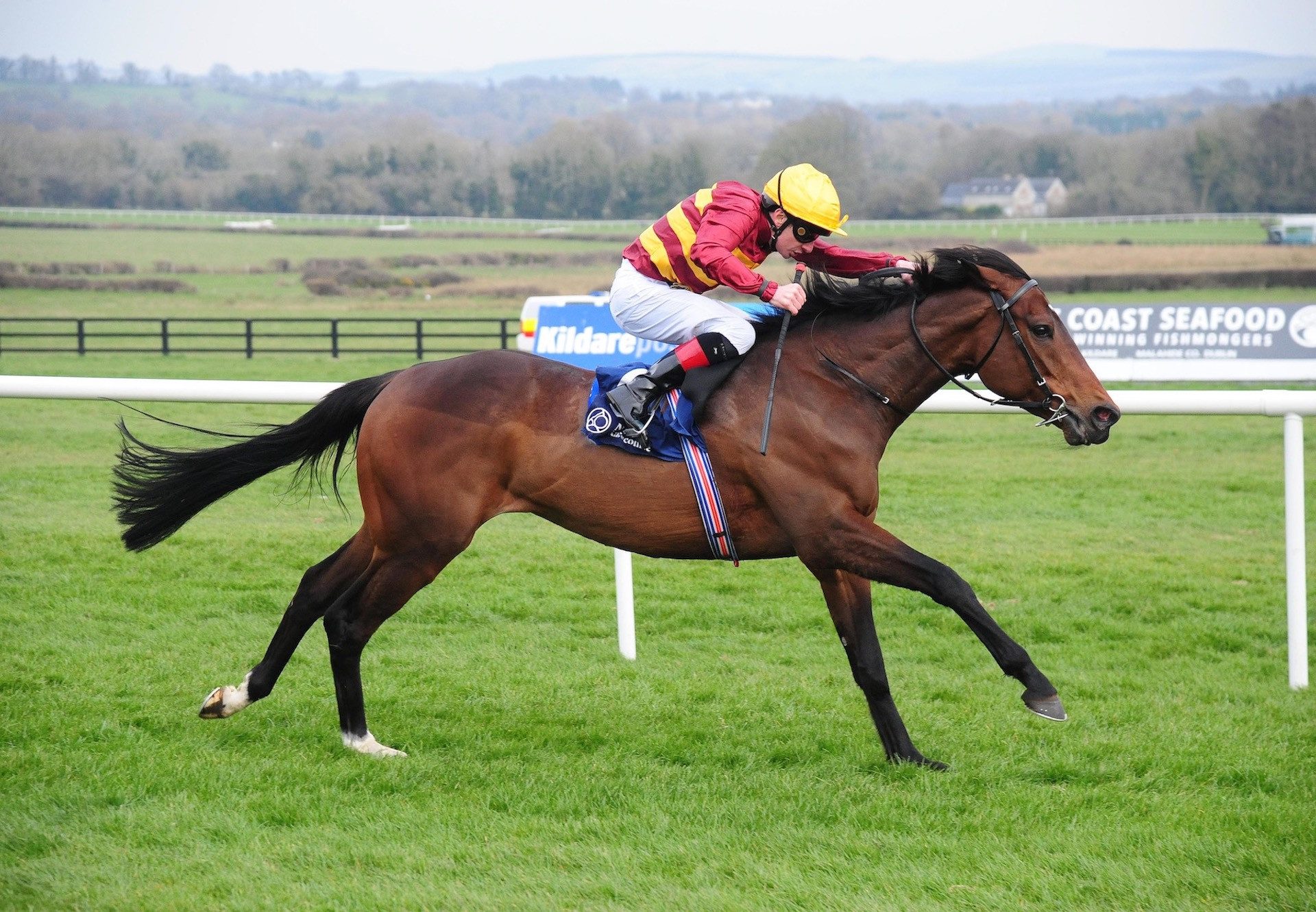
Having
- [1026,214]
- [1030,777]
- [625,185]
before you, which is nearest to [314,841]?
[1030,777]

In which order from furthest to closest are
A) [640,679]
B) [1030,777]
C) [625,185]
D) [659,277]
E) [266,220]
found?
[625,185], [266,220], [640,679], [659,277], [1030,777]

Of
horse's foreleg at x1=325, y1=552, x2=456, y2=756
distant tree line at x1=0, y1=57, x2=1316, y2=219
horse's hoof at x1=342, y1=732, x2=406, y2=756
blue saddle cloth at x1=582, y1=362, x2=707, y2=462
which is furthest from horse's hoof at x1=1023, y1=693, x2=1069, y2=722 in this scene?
distant tree line at x1=0, y1=57, x2=1316, y2=219

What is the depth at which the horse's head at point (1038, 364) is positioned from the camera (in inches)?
164

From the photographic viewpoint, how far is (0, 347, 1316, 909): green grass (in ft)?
11.1

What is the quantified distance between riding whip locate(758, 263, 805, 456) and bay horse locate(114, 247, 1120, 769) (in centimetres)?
3

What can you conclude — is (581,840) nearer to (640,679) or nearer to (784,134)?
(640,679)

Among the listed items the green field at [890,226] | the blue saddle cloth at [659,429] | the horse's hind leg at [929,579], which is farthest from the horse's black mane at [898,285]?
the green field at [890,226]

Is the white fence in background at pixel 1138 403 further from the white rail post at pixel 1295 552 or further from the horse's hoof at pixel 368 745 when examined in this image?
the horse's hoof at pixel 368 745

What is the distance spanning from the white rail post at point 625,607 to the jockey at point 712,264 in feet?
4.67

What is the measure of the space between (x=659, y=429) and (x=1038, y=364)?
1.31 m

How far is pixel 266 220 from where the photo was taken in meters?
45.9

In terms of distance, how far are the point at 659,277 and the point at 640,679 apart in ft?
6.02

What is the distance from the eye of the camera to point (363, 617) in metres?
4.50

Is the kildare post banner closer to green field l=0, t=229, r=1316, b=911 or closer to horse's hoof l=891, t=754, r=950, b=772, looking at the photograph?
green field l=0, t=229, r=1316, b=911
